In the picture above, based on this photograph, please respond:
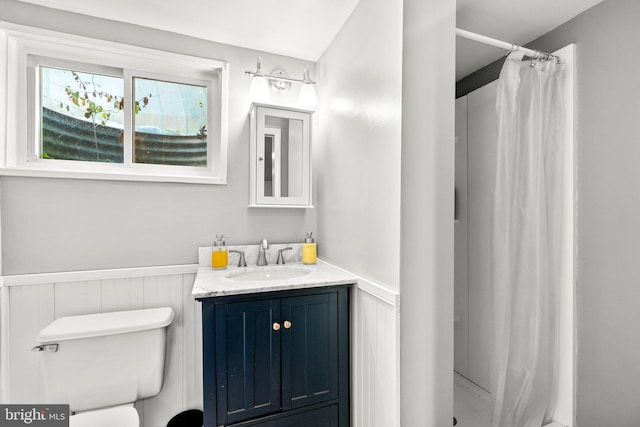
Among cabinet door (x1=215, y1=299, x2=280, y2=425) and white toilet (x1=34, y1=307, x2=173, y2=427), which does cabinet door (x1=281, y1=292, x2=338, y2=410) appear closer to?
cabinet door (x1=215, y1=299, x2=280, y2=425)

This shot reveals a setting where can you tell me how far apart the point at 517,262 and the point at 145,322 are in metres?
1.92

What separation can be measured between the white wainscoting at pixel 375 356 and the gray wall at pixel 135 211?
2.54 ft

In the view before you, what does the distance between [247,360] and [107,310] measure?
0.90 meters

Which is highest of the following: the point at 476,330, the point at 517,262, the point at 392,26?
the point at 392,26

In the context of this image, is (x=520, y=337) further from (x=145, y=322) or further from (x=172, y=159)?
(x=172, y=159)

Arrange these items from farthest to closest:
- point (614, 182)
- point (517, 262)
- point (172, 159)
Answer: point (172, 159), point (517, 262), point (614, 182)

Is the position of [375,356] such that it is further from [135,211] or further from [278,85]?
[278,85]

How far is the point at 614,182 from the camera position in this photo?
4.51 ft

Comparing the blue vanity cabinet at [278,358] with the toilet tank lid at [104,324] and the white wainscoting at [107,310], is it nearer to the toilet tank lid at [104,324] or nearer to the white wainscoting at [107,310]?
the toilet tank lid at [104,324]

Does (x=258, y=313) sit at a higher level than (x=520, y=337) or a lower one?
higher

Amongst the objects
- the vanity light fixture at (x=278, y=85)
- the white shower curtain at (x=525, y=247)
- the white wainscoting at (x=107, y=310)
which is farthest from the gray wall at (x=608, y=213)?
the white wainscoting at (x=107, y=310)

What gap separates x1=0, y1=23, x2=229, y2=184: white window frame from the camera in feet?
4.77

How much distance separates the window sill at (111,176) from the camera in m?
1.43

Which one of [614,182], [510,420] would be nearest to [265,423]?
[510,420]
